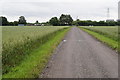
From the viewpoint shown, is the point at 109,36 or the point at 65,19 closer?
the point at 109,36

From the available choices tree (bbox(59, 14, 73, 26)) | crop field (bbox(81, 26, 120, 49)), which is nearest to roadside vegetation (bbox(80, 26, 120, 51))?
crop field (bbox(81, 26, 120, 49))

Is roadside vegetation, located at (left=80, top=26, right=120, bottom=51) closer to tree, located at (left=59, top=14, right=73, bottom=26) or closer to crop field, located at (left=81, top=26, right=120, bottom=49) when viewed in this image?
crop field, located at (left=81, top=26, right=120, bottom=49)

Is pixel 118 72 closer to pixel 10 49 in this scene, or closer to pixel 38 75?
pixel 38 75

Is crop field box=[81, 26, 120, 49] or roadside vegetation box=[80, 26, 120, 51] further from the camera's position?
crop field box=[81, 26, 120, 49]

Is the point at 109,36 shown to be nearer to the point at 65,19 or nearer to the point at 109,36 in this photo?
the point at 109,36

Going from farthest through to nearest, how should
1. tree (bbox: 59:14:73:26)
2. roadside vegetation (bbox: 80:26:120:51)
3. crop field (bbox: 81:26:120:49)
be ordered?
tree (bbox: 59:14:73:26), crop field (bbox: 81:26:120:49), roadside vegetation (bbox: 80:26:120:51)

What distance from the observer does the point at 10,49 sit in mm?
8914

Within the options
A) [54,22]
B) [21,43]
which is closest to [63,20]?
[54,22]

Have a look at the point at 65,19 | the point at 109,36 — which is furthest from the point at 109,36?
the point at 65,19

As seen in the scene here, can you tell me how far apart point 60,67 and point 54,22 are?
110 m

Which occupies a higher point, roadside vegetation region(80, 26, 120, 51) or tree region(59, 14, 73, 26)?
tree region(59, 14, 73, 26)

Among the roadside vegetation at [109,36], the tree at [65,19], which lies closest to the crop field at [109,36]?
the roadside vegetation at [109,36]

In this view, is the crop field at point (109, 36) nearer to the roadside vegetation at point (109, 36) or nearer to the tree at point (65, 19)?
the roadside vegetation at point (109, 36)

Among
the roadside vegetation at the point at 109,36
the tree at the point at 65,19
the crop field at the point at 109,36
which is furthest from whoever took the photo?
the tree at the point at 65,19
